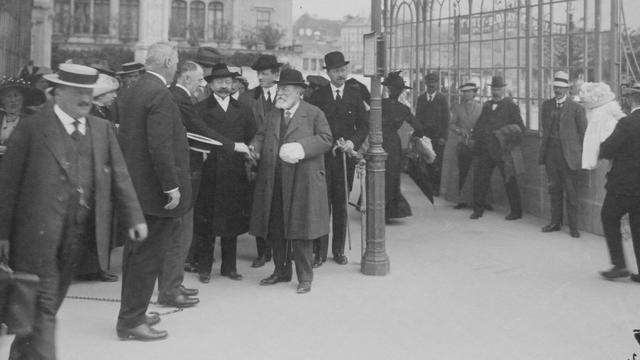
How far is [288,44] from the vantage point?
232 ft

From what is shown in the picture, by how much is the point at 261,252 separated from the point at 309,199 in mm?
1599

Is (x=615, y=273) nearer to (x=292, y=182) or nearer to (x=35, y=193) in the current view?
(x=292, y=182)

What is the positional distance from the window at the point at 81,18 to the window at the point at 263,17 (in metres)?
14.1

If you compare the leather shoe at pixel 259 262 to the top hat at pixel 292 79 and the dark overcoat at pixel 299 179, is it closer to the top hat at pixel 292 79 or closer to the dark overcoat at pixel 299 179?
the dark overcoat at pixel 299 179

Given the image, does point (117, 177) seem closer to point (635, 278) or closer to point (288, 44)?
point (635, 278)

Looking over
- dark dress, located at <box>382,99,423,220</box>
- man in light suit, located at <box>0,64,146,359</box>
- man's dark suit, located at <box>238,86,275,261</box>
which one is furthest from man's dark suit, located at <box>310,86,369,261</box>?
man in light suit, located at <box>0,64,146,359</box>

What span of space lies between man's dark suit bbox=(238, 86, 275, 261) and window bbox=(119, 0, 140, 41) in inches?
2345

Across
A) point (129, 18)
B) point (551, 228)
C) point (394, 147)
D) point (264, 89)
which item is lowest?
point (551, 228)

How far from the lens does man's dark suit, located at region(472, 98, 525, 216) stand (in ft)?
37.1

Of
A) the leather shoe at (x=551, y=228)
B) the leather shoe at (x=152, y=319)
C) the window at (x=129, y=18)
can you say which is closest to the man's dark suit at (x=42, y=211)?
the leather shoe at (x=152, y=319)

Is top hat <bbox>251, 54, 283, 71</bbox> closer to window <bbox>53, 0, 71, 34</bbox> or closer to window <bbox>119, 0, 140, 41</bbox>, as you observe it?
window <bbox>53, 0, 71, 34</bbox>

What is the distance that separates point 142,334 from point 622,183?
14.6ft

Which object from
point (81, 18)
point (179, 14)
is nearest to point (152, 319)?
point (81, 18)

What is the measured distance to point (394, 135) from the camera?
35.3ft
